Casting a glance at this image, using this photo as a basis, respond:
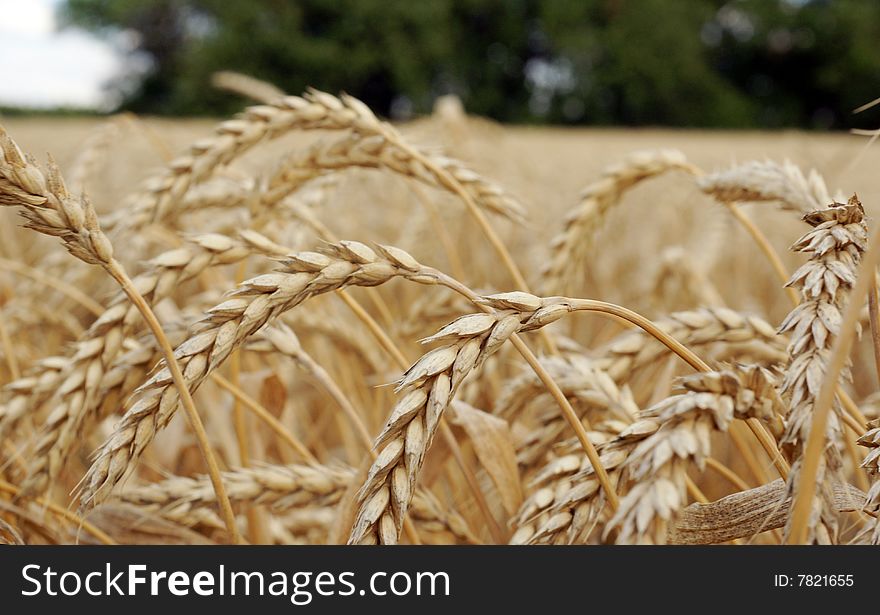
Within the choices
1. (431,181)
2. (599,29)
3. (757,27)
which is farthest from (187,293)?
(757,27)

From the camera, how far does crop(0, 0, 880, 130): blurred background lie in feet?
101

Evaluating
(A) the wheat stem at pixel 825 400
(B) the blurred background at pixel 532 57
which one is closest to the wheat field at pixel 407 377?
(A) the wheat stem at pixel 825 400

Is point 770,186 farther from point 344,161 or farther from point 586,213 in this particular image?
point 344,161

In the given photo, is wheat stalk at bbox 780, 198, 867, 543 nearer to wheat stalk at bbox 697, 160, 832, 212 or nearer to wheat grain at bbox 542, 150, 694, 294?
wheat stalk at bbox 697, 160, 832, 212

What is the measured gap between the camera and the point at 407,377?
0.62 metres

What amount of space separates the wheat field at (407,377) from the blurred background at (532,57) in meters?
28.2

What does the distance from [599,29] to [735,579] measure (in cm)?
3632

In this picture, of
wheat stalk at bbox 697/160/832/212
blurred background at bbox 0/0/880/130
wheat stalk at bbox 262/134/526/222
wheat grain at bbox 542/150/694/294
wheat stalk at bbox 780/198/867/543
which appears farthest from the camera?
blurred background at bbox 0/0/880/130

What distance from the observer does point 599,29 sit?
3444 cm

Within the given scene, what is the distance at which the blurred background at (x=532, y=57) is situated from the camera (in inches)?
1209

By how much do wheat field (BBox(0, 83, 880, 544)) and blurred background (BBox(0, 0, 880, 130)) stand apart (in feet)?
92.5

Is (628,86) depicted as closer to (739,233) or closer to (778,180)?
(739,233)

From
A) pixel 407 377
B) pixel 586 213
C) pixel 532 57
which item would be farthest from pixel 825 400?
pixel 532 57

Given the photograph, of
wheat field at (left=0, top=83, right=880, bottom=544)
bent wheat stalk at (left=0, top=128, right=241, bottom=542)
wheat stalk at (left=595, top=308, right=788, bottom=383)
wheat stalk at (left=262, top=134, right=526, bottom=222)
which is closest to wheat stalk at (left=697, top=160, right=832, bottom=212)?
wheat field at (left=0, top=83, right=880, bottom=544)
